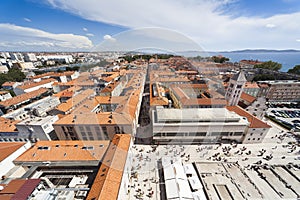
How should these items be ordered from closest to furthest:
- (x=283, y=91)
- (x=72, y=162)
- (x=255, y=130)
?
(x=72, y=162) < (x=255, y=130) < (x=283, y=91)

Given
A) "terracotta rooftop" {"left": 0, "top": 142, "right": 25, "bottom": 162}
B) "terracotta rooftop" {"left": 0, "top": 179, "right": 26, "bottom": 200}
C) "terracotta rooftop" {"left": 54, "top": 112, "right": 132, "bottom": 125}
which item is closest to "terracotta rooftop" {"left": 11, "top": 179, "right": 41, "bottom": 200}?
"terracotta rooftop" {"left": 0, "top": 179, "right": 26, "bottom": 200}

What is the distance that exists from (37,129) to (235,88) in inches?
849

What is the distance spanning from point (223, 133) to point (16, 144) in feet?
58.9

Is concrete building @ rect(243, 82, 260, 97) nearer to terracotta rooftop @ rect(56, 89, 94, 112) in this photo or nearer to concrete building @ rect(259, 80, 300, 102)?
concrete building @ rect(259, 80, 300, 102)

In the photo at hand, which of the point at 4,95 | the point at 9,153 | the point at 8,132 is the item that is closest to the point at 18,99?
the point at 4,95

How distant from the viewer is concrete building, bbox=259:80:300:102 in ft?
69.4

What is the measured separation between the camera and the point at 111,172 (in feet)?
24.5

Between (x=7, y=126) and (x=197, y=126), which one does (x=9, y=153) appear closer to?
(x=7, y=126)

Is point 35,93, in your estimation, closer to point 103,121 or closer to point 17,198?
point 103,121

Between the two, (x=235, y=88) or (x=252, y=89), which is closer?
(x=235, y=88)

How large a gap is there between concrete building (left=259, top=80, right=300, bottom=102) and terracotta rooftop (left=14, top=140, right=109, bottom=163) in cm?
2760

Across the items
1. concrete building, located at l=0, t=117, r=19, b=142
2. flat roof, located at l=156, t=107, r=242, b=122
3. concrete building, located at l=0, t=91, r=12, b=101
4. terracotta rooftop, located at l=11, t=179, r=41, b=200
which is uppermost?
flat roof, located at l=156, t=107, r=242, b=122

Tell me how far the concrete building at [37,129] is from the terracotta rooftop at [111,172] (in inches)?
263

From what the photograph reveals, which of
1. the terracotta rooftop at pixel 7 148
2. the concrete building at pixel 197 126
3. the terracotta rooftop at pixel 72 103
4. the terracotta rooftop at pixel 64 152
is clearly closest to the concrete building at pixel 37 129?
the terracotta rooftop at pixel 7 148
